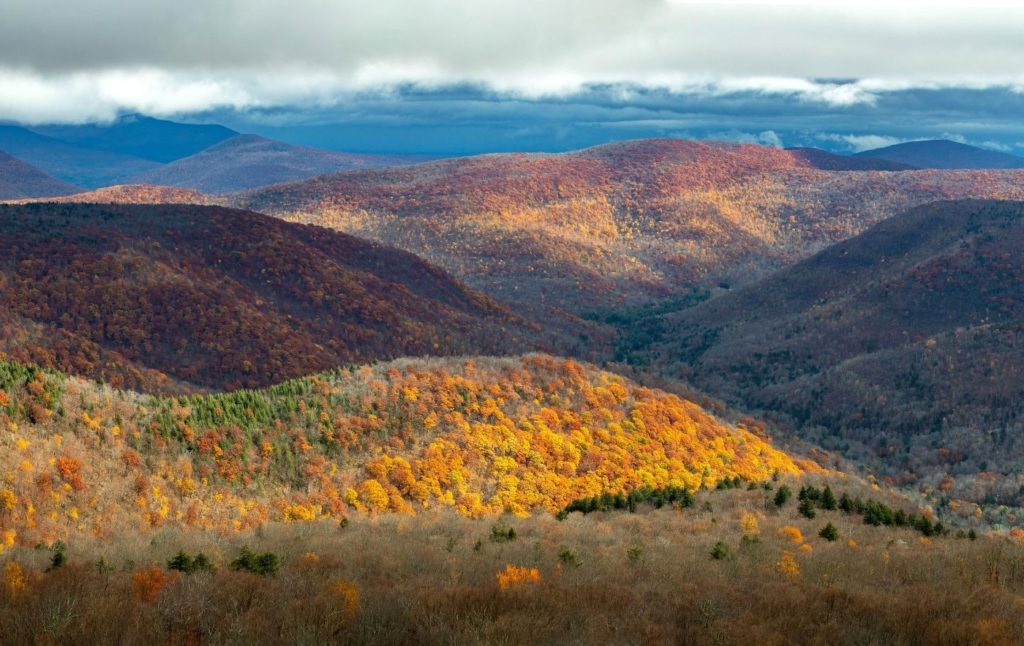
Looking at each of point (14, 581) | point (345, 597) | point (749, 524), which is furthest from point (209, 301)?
point (345, 597)

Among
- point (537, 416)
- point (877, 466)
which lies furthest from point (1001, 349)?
point (537, 416)

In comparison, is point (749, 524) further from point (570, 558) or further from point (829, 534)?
point (570, 558)

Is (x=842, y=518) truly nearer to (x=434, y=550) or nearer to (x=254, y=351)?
(x=434, y=550)

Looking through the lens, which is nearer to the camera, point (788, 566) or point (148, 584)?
point (148, 584)

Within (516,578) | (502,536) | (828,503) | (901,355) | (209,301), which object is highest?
(516,578)

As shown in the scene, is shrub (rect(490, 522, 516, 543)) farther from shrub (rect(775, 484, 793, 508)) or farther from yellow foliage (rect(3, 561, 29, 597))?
shrub (rect(775, 484, 793, 508))

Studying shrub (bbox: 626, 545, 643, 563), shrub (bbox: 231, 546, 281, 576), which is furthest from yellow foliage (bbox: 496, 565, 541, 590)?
shrub (bbox: 231, 546, 281, 576)

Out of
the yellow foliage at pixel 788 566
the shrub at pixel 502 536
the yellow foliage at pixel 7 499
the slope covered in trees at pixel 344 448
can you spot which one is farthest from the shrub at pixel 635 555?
the yellow foliage at pixel 7 499
